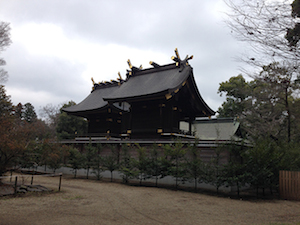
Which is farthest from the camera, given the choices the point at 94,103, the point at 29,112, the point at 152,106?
the point at 29,112

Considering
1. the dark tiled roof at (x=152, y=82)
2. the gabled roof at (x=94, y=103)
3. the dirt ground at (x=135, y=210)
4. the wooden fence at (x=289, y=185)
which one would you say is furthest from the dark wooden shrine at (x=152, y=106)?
the wooden fence at (x=289, y=185)

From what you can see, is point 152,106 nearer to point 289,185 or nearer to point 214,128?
point 289,185

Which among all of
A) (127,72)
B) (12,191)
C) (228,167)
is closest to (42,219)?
(12,191)

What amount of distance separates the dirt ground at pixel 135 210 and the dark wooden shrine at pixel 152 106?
269 inches

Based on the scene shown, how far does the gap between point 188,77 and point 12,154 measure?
1303cm

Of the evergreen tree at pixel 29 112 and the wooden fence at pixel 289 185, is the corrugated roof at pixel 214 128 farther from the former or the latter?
the evergreen tree at pixel 29 112

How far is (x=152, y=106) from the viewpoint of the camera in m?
17.7

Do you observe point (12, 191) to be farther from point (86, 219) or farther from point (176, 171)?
point (176, 171)

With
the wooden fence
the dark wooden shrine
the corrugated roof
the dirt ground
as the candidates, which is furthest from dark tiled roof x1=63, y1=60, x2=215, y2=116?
the wooden fence

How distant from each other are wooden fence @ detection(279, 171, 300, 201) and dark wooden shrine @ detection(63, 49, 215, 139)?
7.08 metres

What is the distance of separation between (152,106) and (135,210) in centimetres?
1029

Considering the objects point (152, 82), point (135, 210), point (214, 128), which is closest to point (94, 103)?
point (152, 82)

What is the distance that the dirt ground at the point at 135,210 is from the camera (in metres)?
6.94

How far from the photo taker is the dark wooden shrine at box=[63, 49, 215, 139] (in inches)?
659
